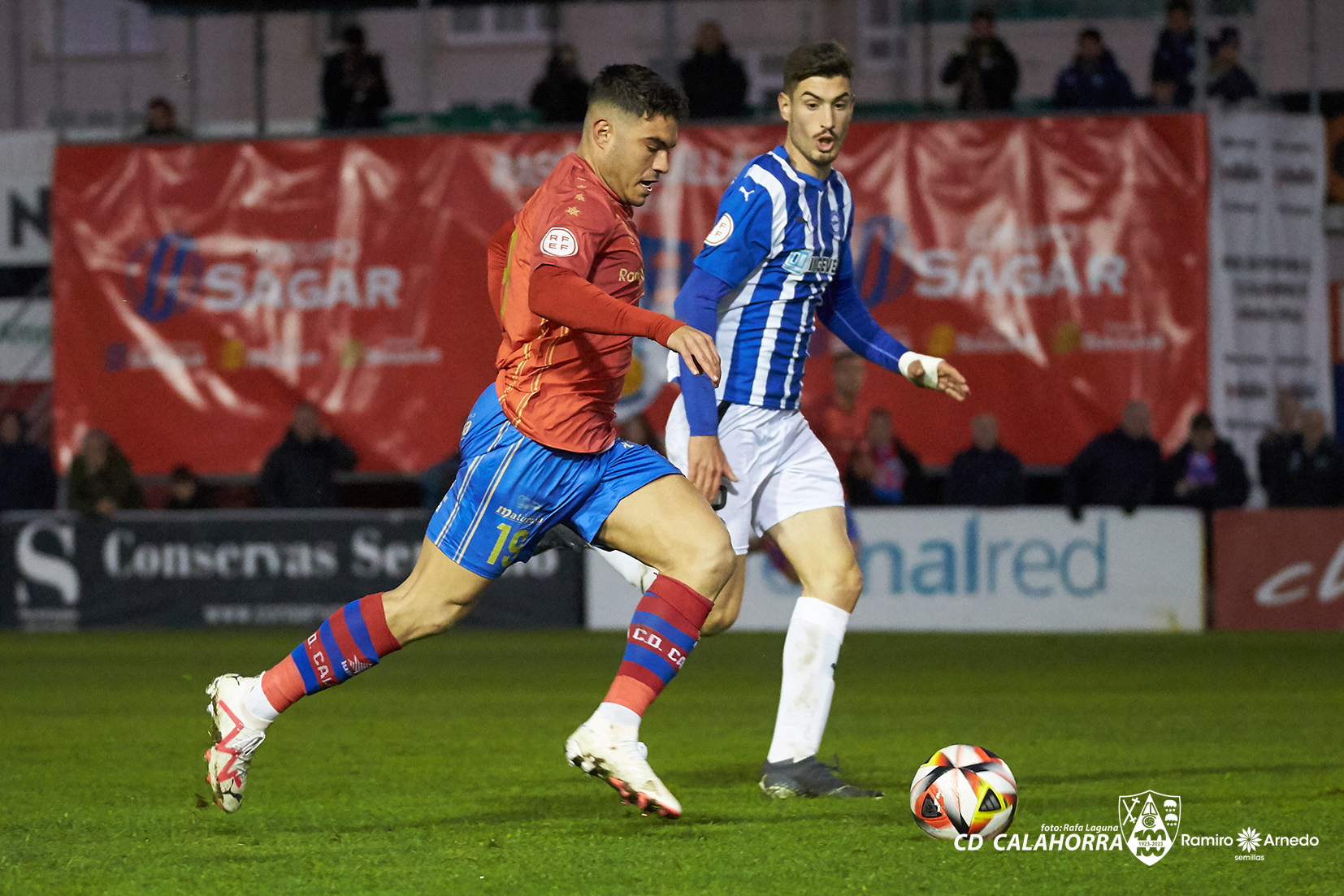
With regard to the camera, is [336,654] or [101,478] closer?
[336,654]

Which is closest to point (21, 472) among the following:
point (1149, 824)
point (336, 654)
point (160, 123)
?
point (160, 123)

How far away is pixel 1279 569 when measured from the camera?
13.9 meters

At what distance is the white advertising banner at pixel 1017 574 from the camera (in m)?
13.9

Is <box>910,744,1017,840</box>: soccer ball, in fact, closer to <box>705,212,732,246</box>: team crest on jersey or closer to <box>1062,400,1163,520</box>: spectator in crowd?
<box>705,212,732,246</box>: team crest on jersey

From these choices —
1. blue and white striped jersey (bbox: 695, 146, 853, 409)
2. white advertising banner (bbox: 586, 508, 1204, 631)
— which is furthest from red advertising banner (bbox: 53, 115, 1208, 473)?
blue and white striped jersey (bbox: 695, 146, 853, 409)

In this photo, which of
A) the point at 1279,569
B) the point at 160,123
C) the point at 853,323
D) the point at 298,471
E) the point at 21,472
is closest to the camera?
the point at 853,323

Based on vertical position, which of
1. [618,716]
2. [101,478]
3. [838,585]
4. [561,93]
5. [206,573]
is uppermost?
[561,93]

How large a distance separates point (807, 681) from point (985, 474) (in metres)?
8.90

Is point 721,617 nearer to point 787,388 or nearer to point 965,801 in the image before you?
point 787,388

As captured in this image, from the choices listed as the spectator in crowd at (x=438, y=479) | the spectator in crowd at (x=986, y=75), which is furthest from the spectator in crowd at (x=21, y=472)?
the spectator in crowd at (x=986, y=75)

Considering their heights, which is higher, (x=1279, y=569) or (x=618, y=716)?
(x=618, y=716)

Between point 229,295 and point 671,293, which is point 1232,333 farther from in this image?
point 229,295

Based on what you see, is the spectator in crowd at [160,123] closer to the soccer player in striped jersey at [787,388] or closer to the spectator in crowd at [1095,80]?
the spectator in crowd at [1095,80]

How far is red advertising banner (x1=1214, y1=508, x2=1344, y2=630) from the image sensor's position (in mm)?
13750
